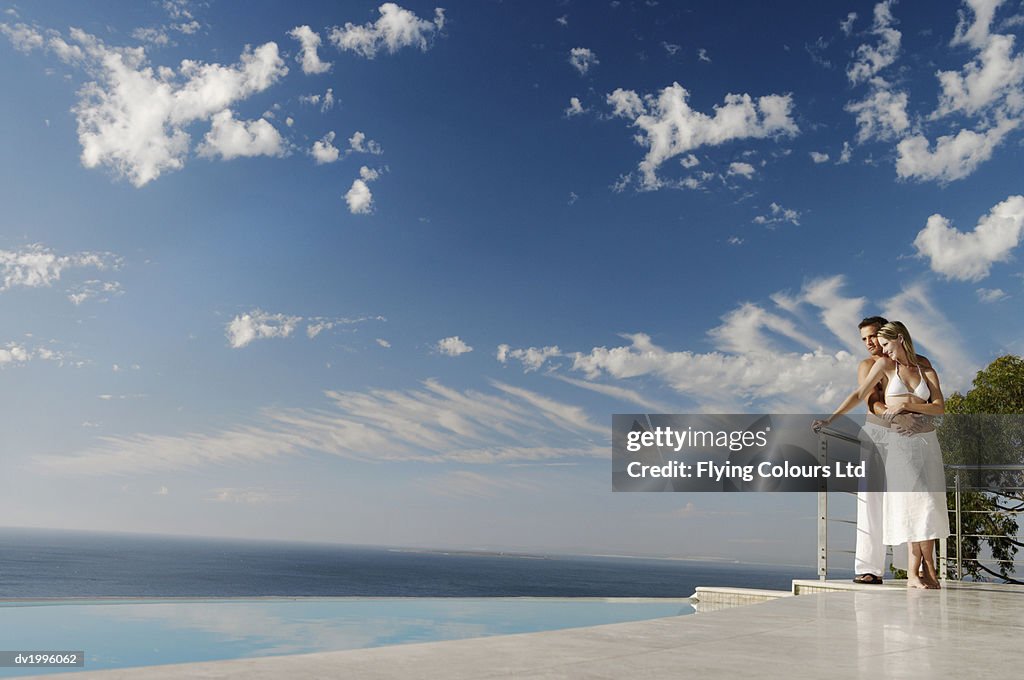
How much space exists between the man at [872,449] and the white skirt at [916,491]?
108 millimetres

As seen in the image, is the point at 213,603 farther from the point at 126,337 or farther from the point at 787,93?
the point at 126,337

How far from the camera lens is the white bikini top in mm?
4746

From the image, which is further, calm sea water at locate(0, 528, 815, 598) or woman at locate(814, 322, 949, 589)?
calm sea water at locate(0, 528, 815, 598)

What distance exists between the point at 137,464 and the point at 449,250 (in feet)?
263

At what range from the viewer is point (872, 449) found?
Answer: 517 centimetres

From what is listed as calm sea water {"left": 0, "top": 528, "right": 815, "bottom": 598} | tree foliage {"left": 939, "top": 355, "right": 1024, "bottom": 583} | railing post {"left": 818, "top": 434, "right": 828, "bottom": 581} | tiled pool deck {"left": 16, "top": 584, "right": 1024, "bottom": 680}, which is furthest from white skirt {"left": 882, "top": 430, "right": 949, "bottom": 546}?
calm sea water {"left": 0, "top": 528, "right": 815, "bottom": 598}

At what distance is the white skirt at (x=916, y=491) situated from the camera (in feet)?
15.3

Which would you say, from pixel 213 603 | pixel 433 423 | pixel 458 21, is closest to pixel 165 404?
pixel 433 423

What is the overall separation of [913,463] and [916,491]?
6.9 inches

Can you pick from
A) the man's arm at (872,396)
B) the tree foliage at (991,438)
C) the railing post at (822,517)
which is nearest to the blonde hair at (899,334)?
the man's arm at (872,396)

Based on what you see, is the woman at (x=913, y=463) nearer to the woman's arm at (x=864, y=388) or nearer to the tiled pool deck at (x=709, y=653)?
the woman's arm at (x=864, y=388)

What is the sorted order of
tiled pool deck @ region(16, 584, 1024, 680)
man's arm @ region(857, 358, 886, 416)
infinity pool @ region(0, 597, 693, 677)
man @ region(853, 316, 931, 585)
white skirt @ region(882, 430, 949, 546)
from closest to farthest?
1. tiled pool deck @ region(16, 584, 1024, 680)
2. infinity pool @ region(0, 597, 693, 677)
3. white skirt @ region(882, 430, 949, 546)
4. man @ region(853, 316, 931, 585)
5. man's arm @ region(857, 358, 886, 416)

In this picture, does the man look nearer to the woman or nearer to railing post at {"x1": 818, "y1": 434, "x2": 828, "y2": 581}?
the woman

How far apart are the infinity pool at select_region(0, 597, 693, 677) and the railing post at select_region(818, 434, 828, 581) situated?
1032mm
